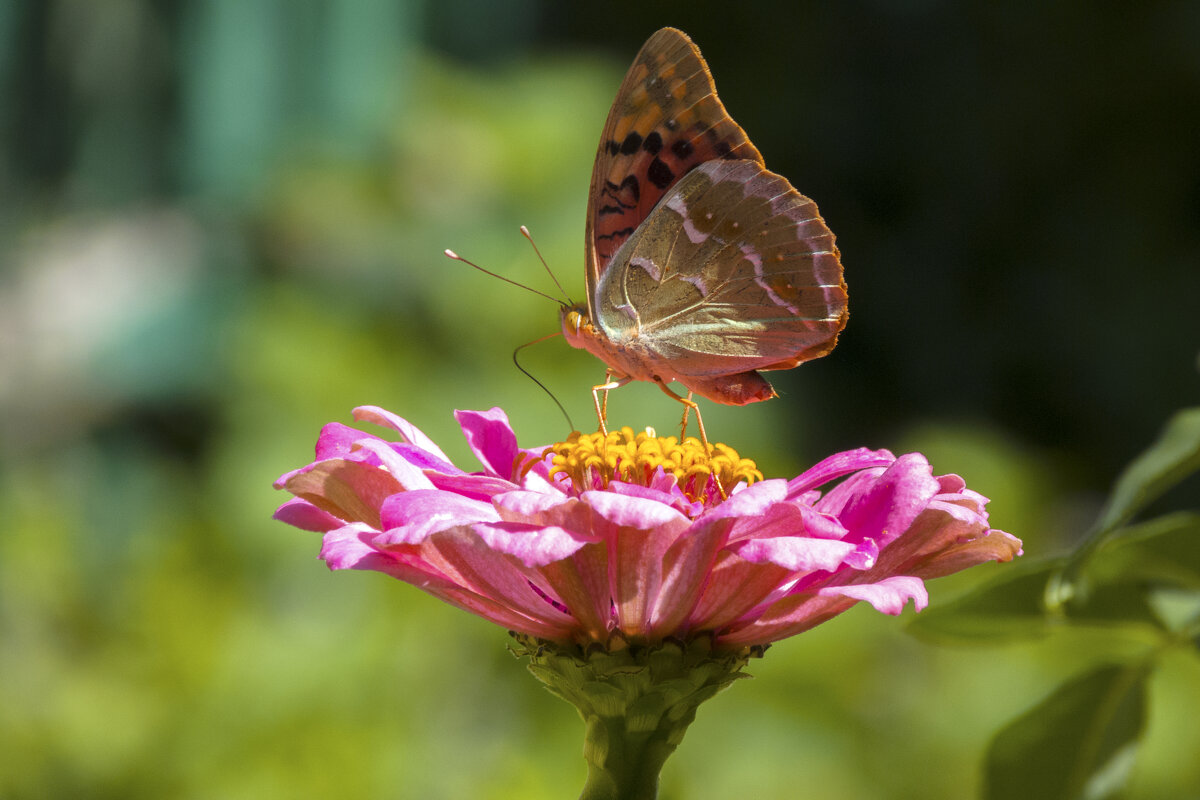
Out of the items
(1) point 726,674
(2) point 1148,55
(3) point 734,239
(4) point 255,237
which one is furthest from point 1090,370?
(1) point 726,674

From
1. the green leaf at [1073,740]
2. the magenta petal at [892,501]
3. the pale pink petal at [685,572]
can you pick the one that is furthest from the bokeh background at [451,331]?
the pale pink petal at [685,572]

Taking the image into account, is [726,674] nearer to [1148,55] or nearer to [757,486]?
[757,486]

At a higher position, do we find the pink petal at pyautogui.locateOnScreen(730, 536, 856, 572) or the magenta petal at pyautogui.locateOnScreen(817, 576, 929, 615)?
the pink petal at pyautogui.locateOnScreen(730, 536, 856, 572)

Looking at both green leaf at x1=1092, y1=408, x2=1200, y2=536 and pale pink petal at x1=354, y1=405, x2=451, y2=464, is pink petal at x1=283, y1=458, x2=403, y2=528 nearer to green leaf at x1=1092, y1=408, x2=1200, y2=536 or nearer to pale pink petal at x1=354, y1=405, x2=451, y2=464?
pale pink petal at x1=354, y1=405, x2=451, y2=464

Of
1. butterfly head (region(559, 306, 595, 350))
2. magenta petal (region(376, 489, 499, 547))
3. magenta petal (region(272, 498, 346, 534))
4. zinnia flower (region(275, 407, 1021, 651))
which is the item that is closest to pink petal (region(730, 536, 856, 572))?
zinnia flower (region(275, 407, 1021, 651))

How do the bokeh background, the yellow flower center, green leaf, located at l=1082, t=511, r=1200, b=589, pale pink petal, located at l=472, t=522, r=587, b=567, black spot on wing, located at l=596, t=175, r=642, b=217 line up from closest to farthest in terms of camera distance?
pale pink petal, located at l=472, t=522, r=587, b=567 < green leaf, located at l=1082, t=511, r=1200, b=589 < the yellow flower center < black spot on wing, located at l=596, t=175, r=642, b=217 < the bokeh background

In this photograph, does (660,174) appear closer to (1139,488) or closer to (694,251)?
(694,251)

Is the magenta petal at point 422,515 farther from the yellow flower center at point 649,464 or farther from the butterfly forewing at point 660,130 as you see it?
the butterfly forewing at point 660,130

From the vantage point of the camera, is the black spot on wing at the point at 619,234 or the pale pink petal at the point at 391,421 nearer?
the pale pink petal at the point at 391,421
